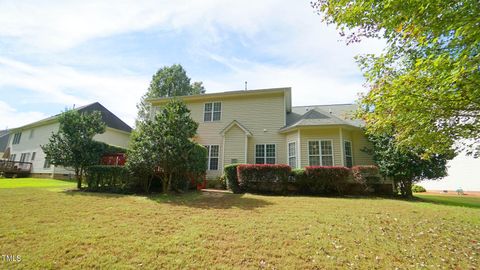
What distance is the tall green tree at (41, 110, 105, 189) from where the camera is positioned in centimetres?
1201

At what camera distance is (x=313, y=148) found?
1412cm

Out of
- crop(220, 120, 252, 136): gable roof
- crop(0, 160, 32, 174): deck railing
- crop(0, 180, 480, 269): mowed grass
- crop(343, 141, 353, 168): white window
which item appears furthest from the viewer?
crop(0, 160, 32, 174): deck railing

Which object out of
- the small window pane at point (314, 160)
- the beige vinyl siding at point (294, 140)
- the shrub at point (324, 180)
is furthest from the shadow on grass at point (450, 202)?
the beige vinyl siding at point (294, 140)

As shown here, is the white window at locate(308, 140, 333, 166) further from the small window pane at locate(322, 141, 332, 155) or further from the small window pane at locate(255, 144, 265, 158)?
the small window pane at locate(255, 144, 265, 158)

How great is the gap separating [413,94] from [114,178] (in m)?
12.5

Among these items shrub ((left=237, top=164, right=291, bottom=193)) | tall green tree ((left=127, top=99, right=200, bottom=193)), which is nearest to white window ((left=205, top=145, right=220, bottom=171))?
shrub ((left=237, top=164, right=291, bottom=193))

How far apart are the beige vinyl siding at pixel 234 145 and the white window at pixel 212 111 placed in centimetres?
231

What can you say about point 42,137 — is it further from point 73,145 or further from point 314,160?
point 314,160

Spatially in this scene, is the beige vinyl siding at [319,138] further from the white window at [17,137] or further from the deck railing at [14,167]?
the white window at [17,137]

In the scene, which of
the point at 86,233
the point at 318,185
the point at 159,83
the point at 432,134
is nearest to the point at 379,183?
the point at 318,185

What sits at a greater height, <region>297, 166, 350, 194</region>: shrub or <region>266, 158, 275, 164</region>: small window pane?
<region>266, 158, 275, 164</region>: small window pane

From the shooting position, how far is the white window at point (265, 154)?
15.8 metres

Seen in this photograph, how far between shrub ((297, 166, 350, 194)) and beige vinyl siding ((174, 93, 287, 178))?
3.77m

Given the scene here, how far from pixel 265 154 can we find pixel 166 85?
2391 centimetres
